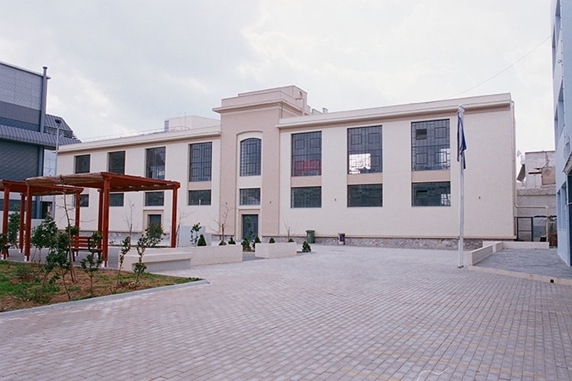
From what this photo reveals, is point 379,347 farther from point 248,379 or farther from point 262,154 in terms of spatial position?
point 262,154

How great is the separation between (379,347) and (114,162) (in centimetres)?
4349

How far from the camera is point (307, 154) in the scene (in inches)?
1400

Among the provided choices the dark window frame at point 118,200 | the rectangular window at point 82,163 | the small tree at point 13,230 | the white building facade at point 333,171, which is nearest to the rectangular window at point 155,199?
the white building facade at point 333,171

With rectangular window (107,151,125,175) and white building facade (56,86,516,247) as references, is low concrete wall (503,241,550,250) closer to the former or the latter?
white building facade (56,86,516,247)

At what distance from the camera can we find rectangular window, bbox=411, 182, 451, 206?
1189 inches

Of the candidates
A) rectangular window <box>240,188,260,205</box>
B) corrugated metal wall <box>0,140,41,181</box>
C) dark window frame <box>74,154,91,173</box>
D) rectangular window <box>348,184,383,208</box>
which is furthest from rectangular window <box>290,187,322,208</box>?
corrugated metal wall <box>0,140,41,181</box>

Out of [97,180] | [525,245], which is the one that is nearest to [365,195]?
[525,245]

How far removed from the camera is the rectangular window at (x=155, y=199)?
4131 centimetres

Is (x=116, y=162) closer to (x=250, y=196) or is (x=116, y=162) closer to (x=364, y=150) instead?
(x=250, y=196)

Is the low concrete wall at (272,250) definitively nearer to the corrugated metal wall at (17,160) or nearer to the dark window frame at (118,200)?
the dark window frame at (118,200)

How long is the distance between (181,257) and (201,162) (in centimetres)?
2613

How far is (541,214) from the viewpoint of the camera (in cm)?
3331

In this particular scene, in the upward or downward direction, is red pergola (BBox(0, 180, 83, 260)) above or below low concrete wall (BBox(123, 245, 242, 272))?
above

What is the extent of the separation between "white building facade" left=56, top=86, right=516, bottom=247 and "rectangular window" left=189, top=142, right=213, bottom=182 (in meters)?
0.10
